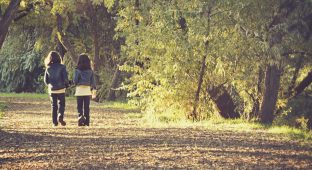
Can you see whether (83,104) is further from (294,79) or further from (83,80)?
(294,79)

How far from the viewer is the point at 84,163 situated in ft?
32.5

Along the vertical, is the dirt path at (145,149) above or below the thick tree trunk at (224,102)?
below

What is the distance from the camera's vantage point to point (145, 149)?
38.1ft

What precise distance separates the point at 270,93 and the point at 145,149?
700 centimetres

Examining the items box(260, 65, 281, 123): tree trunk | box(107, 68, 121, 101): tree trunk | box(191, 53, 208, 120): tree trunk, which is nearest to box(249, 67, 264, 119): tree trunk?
box(260, 65, 281, 123): tree trunk

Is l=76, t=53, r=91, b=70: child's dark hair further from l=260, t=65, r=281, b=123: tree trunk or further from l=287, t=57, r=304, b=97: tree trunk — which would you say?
l=287, t=57, r=304, b=97: tree trunk

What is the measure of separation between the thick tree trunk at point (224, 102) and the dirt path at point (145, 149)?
406 cm

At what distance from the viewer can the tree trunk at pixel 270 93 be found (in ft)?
57.5

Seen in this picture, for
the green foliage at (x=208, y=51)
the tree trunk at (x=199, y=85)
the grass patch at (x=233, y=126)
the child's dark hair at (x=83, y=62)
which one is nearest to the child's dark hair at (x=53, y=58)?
the child's dark hair at (x=83, y=62)

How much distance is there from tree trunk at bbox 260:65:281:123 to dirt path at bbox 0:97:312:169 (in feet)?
9.33

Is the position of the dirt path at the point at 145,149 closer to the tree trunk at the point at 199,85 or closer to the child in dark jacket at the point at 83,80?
the child in dark jacket at the point at 83,80

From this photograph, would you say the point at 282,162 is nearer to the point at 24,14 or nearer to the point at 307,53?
the point at 307,53

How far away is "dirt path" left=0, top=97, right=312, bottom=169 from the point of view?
9.76 m

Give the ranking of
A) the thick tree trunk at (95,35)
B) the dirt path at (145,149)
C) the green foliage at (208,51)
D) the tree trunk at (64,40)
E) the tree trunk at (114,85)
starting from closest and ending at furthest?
1. the dirt path at (145,149)
2. the green foliage at (208,51)
3. the tree trunk at (64,40)
4. the thick tree trunk at (95,35)
5. the tree trunk at (114,85)
